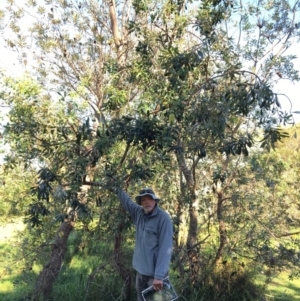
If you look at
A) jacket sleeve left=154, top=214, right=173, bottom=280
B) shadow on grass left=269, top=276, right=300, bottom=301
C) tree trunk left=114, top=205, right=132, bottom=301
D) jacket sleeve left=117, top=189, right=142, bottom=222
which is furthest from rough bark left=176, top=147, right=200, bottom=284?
jacket sleeve left=154, top=214, right=173, bottom=280

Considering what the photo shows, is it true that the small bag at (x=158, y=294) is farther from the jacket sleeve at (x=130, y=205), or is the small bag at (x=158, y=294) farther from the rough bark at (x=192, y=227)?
the rough bark at (x=192, y=227)

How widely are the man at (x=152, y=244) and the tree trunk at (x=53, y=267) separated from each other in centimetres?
232

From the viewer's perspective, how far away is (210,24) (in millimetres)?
5621

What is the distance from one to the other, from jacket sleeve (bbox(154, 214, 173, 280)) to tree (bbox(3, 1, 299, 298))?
77cm

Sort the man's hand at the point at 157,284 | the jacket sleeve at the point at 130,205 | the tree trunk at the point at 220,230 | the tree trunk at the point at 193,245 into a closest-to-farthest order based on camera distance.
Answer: the man's hand at the point at 157,284
the jacket sleeve at the point at 130,205
the tree trunk at the point at 193,245
the tree trunk at the point at 220,230

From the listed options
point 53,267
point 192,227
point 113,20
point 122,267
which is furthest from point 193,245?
point 113,20

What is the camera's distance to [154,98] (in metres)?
5.57

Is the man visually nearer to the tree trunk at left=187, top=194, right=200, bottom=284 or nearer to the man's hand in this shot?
the man's hand

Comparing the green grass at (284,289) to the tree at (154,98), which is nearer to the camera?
the tree at (154,98)

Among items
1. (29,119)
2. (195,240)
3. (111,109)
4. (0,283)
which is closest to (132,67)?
(111,109)

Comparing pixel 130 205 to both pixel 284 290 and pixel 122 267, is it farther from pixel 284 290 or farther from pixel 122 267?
pixel 284 290

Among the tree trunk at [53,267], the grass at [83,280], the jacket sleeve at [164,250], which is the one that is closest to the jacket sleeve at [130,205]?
the jacket sleeve at [164,250]

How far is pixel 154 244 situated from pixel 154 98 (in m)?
2.10

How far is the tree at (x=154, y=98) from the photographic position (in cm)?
410
